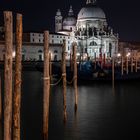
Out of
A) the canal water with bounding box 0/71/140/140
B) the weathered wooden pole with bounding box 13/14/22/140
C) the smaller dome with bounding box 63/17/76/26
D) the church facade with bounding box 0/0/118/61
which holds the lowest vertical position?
the canal water with bounding box 0/71/140/140

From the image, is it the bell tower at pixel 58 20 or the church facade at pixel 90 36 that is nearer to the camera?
the church facade at pixel 90 36

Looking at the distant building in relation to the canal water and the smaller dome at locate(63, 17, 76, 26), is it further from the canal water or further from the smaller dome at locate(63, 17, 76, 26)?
the canal water

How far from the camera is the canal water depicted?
1047 centimetres

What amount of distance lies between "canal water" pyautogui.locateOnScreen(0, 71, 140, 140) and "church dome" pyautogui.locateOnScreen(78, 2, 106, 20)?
175 ft

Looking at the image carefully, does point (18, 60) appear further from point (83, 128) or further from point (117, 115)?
point (117, 115)

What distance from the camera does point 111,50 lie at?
74312mm

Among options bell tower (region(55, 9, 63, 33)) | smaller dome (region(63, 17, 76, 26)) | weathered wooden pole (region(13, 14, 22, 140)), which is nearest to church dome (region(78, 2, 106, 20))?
smaller dome (region(63, 17, 76, 26))

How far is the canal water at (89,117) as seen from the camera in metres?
10.5

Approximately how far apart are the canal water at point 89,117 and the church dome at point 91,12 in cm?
5330

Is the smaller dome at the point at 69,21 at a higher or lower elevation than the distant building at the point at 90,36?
higher

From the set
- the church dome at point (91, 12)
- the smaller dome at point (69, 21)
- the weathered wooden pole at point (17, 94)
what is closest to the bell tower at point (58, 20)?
the smaller dome at point (69, 21)

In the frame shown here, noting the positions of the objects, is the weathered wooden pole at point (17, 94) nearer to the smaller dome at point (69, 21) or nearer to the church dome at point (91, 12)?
the church dome at point (91, 12)

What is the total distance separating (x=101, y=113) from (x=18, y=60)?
6912 mm

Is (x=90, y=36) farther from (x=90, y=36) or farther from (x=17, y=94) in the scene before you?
(x=17, y=94)
